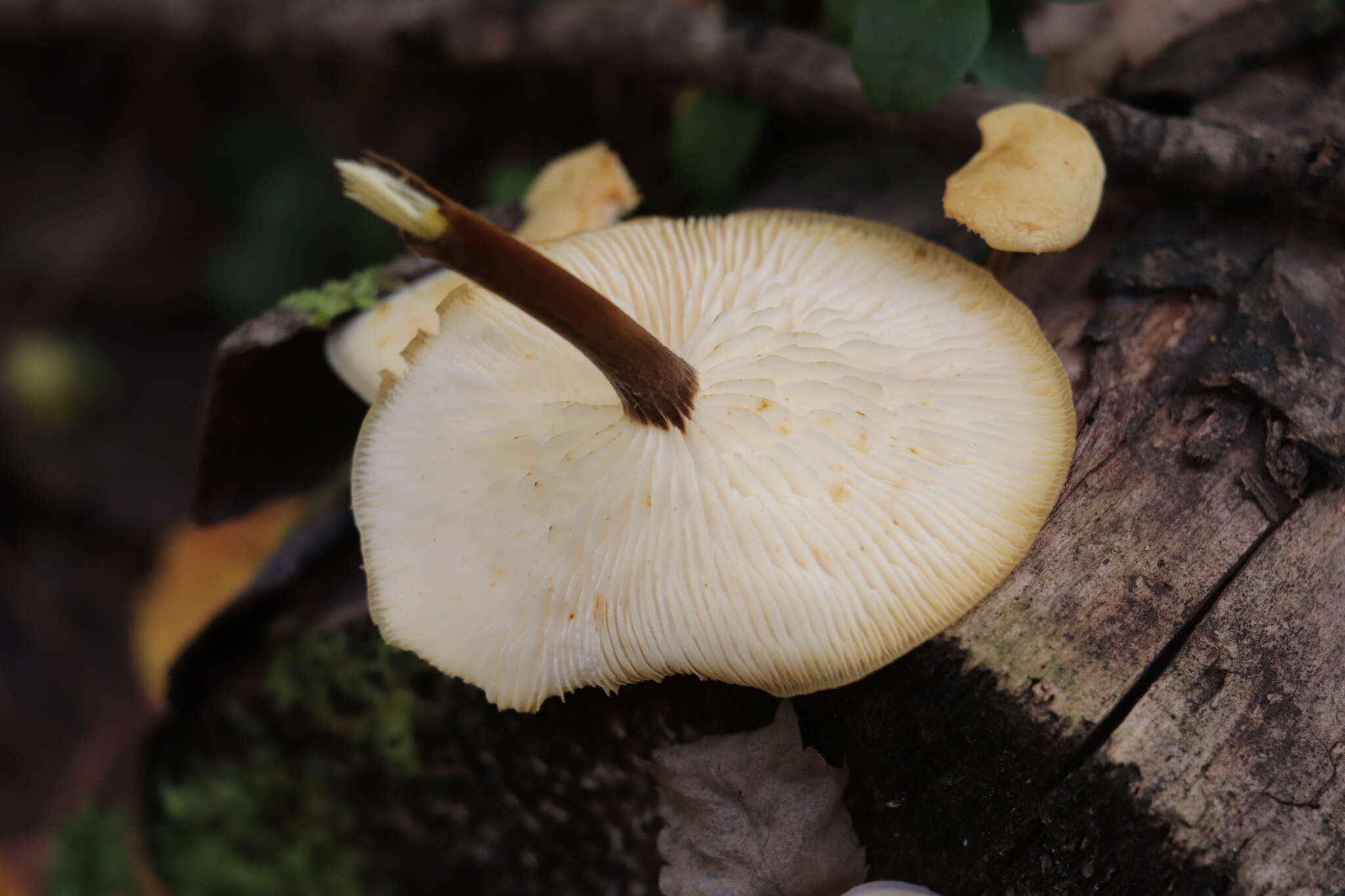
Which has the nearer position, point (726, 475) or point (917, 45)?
point (726, 475)

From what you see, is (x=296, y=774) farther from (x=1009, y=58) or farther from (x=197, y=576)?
(x=1009, y=58)

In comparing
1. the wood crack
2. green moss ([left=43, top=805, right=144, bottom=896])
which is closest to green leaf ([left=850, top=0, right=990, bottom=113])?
the wood crack

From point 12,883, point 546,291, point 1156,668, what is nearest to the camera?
point 546,291

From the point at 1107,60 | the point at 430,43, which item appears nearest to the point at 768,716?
the point at 1107,60

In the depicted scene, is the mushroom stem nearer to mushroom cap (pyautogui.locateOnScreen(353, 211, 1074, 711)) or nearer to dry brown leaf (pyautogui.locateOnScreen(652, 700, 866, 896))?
mushroom cap (pyautogui.locateOnScreen(353, 211, 1074, 711))

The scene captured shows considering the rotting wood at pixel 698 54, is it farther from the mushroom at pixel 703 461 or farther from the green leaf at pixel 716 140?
the mushroom at pixel 703 461

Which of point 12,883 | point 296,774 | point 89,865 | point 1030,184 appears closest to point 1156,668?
point 1030,184

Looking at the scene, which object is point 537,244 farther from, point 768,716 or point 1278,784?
point 1278,784

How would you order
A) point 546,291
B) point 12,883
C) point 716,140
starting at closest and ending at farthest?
1. point 546,291
2. point 716,140
3. point 12,883
